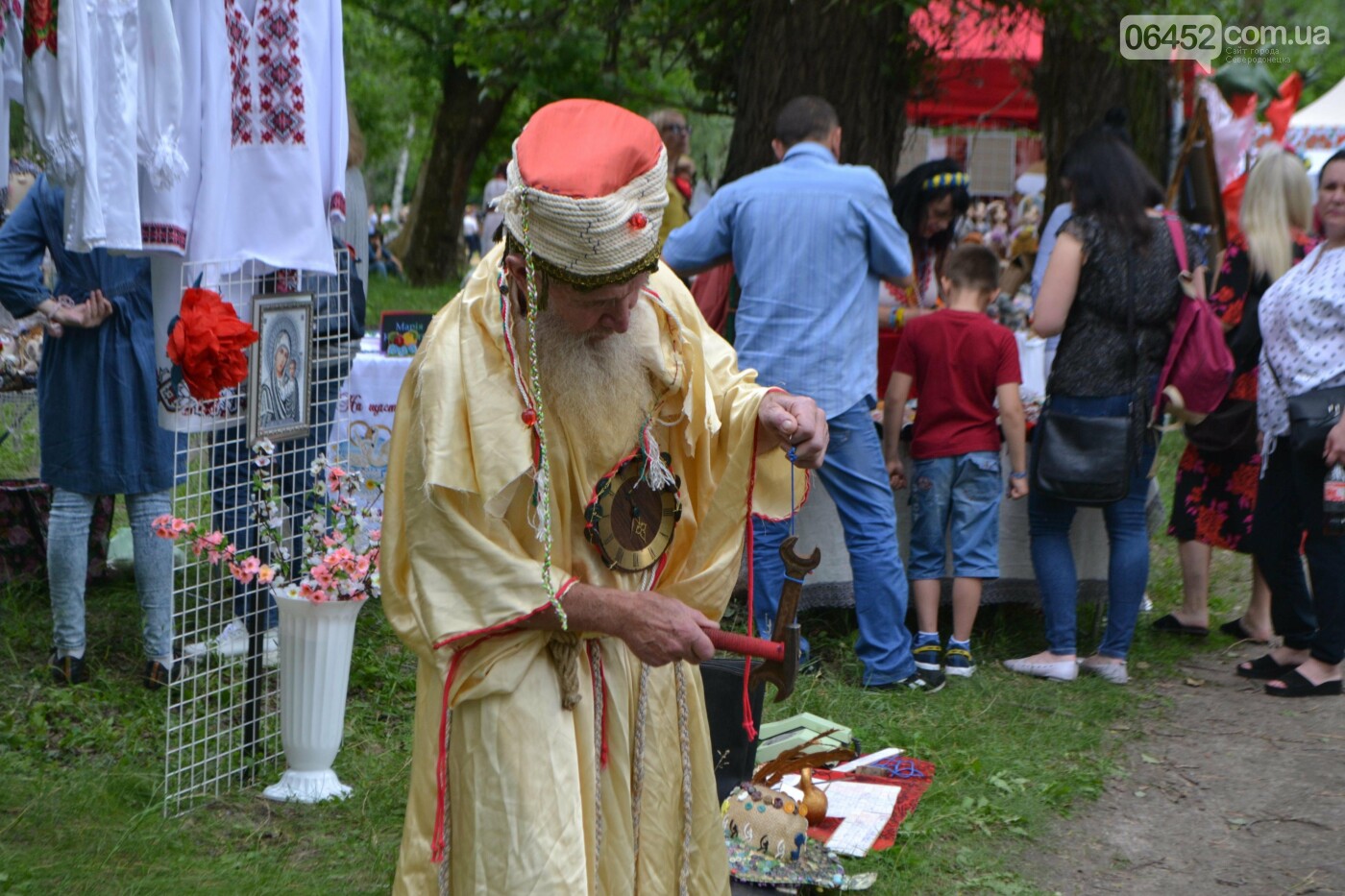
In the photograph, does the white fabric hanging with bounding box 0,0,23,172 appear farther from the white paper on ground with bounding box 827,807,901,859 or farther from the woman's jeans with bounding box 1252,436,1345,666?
the woman's jeans with bounding box 1252,436,1345,666

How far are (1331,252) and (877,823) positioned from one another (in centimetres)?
286

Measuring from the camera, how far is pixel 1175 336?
5266 mm

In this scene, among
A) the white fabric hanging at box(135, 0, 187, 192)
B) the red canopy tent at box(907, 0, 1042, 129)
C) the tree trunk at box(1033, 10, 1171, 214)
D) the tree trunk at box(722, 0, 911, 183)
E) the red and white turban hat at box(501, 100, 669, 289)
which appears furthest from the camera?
the tree trunk at box(1033, 10, 1171, 214)

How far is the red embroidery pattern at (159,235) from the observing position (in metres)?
3.76

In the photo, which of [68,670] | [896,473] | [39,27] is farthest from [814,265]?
[68,670]

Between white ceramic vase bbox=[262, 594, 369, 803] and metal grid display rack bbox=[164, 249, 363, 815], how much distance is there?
0.60ft

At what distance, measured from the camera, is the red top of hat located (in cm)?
227

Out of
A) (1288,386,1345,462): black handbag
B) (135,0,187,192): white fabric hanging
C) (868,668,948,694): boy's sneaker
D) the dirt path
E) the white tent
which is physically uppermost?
the white tent

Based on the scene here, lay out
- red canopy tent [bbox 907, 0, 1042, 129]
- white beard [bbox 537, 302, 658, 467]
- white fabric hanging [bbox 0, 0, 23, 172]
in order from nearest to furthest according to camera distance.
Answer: white beard [bbox 537, 302, 658, 467], white fabric hanging [bbox 0, 0, 23, 172], red canopy tent [bbox 907, 0, 1042, 129]

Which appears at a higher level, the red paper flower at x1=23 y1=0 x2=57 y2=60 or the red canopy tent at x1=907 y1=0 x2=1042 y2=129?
the red canopy tent at x1=907 y1=0 x2=1042 y2=129

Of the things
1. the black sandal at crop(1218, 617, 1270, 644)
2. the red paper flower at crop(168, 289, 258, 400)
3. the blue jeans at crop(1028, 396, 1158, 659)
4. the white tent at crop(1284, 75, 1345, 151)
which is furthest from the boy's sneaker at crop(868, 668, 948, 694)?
the white tent at crop(1284, 75, 1345, 151)

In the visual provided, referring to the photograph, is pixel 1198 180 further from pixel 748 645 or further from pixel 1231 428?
pixel 748 645

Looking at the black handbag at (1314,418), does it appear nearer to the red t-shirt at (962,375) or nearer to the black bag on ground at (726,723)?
the red t-shirt at (962,375)

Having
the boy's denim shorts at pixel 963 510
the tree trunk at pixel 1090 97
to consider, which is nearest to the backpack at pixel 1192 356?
the boy's denim shorts at pixel 963 510
